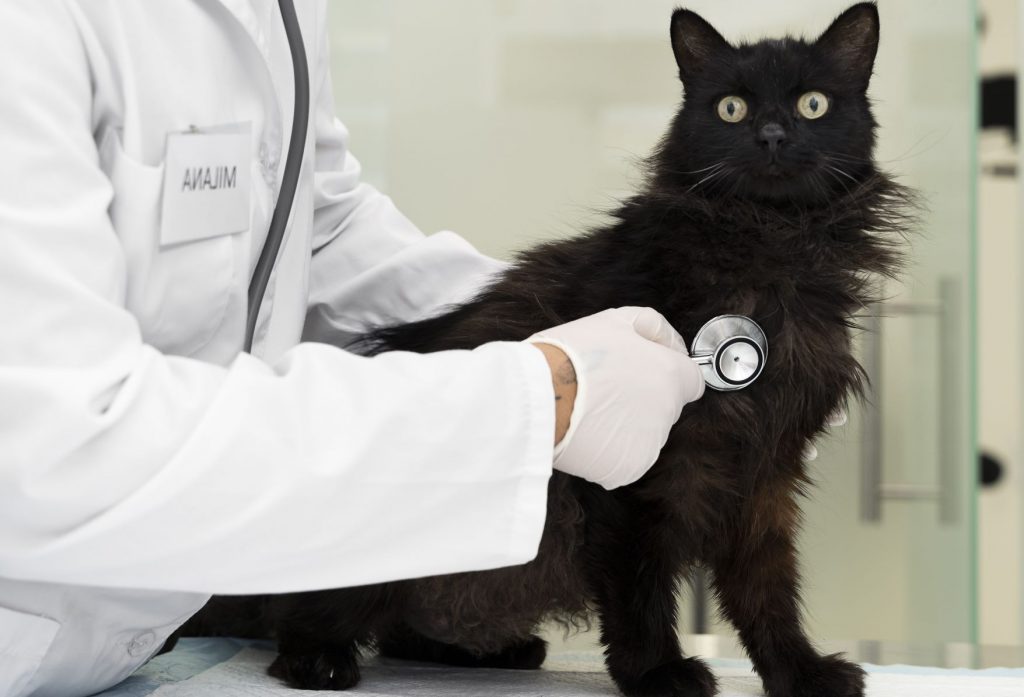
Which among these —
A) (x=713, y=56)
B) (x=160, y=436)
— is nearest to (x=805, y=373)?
(x=713, y=56)

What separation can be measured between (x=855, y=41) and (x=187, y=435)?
867 millimetres

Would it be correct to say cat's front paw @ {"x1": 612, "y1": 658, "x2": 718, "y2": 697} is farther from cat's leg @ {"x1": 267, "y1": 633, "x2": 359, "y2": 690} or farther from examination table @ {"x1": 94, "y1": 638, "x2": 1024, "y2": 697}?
cat's leg @ {"x1": 267, "y1": 633, "x2": 359, "y2": 690}

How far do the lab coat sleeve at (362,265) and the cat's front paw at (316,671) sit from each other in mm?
462

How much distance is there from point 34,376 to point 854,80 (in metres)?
0.92

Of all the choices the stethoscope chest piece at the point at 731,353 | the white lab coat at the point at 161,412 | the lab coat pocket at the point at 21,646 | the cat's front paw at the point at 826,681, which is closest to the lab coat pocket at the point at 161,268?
the white lab coat at the point at 161,412

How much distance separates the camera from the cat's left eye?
115 centimetres

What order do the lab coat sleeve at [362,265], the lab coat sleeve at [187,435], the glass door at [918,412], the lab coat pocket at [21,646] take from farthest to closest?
1. the glass door at [918,412]
2. the lab coat sleeve at [362,265]
3. the lab coat pocket at [21,646]
4. the lab coat sleeve at [187,435]

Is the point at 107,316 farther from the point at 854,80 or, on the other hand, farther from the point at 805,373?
the point at 854,80

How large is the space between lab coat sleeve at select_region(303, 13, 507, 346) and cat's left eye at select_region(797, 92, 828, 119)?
49 centimetres

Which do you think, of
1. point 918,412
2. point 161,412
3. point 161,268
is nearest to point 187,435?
point 161,412

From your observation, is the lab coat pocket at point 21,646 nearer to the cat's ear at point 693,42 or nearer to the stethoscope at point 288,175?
the stethoscope at point 288,175

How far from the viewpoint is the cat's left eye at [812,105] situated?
115 centimetres

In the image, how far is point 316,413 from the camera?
0.82 m

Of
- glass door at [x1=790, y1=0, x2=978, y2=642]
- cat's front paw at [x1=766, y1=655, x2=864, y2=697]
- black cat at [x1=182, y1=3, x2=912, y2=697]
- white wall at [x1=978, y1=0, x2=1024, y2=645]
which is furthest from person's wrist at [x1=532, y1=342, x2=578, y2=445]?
white wall at [x1=978, y1=0, x2=1024, y2=645]
